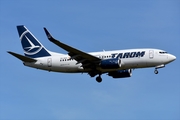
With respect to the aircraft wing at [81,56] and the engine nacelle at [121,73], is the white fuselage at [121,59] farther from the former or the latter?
the engine nacelle at [121,73]

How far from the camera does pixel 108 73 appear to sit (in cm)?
6172

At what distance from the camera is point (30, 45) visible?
6369cm

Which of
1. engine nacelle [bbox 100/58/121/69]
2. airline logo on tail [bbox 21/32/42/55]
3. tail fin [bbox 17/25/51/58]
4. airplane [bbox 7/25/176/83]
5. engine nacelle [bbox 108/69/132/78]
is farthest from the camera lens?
airline logo on tail [bbox 21/32/42/55]

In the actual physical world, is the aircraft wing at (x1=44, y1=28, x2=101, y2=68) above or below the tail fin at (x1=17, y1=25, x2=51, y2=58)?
below

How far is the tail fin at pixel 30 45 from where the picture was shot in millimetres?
62281

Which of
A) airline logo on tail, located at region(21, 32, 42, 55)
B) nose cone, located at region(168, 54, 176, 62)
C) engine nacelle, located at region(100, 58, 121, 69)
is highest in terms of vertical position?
airline logo on tail, located at region(21, 32, 42, 55)

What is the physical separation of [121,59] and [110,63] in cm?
157

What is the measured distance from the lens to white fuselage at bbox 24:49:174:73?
56500 mm

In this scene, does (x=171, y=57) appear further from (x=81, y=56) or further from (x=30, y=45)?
(x=30, y=45)

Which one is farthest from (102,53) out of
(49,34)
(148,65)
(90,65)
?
(49,34)

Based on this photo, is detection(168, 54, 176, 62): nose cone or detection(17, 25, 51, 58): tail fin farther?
detection(17, 25, 51, 58): tail fin

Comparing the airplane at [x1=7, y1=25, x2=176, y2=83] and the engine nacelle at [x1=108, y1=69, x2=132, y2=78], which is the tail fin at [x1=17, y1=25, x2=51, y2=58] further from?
the engine nacelle at [x1=108, y1=69, x2=132, y2=78]

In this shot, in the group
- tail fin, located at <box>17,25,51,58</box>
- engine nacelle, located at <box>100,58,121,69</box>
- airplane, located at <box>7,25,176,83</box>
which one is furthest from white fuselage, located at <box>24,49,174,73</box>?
tail fin, located at <box>17,25,51,58</box>

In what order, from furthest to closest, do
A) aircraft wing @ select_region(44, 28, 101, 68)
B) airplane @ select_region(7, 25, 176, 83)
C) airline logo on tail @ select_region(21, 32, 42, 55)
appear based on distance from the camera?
airline logo on tail @ select_region(21, 32, 42, 55), airplane @ select_region(7, 25, 176, 83), aircraft wing @ select_region(44, 28, 101, 68)
